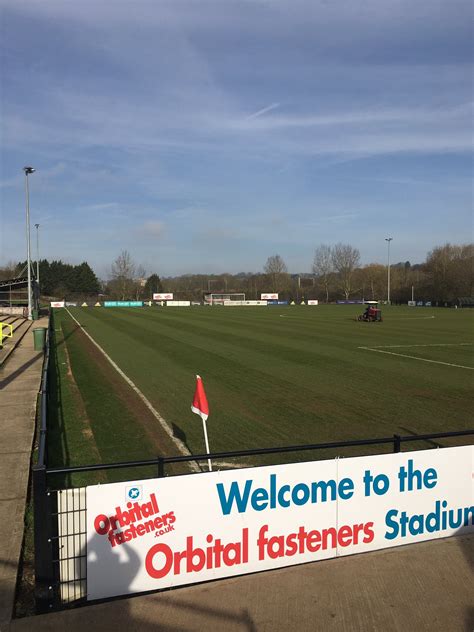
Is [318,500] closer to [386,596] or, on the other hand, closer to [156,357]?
[386,596]

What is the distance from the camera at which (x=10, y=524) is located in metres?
5.56

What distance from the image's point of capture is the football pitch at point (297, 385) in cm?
1003

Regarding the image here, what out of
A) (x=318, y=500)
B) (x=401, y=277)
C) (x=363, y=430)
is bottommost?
(x=363, y=430)

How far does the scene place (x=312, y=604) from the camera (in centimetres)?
414

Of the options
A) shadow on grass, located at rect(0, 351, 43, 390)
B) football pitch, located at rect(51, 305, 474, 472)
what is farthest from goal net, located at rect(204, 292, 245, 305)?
shadow on grass, located at rect(0, 351, 43, 390)

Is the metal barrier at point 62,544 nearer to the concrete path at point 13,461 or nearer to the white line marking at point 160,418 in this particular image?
the concrete path at point 13,461

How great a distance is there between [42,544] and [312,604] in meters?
2.25

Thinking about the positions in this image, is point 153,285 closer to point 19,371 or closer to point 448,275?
point 448,275

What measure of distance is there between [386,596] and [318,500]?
0.95 m

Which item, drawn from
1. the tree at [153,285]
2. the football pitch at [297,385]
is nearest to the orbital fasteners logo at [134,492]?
A: the football pitch at [297,385]

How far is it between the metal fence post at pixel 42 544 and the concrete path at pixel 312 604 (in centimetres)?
15

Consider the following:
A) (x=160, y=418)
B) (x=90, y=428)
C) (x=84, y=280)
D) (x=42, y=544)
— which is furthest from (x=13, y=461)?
(x=84, y=280)

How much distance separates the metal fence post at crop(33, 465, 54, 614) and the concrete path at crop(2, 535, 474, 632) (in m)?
0.15

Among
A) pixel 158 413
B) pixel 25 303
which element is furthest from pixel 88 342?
pixel 25 303
